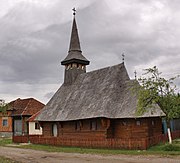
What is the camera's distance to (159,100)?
21.1 m

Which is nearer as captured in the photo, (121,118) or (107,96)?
(121,118)

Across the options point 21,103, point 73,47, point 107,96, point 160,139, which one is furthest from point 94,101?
point 21,103

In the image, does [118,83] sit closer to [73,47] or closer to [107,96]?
[107,96]

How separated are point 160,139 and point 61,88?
15.9 m

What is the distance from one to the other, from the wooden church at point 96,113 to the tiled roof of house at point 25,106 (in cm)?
1097

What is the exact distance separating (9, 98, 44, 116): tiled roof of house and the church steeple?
11985 mm

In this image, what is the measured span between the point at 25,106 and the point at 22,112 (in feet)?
4.84

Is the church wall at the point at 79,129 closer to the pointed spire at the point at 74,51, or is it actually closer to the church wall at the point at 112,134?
the church wall at the point at 112,134

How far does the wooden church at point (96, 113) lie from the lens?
24.3 metres

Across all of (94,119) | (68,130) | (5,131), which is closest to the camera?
(94,119)

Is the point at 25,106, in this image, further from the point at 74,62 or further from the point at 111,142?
the point at 111,142

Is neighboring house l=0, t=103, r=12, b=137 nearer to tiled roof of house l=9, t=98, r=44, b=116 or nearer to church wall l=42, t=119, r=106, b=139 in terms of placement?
tiled roof of house l=9, t=98, r=44, b=116

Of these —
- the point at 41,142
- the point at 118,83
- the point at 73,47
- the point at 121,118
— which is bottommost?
the point at 41,142

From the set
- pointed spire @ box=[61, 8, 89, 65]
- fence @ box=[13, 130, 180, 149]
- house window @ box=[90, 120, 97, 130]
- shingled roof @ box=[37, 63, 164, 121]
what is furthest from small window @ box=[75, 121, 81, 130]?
pointed spire @ box=[61, 8, 89, 65]
